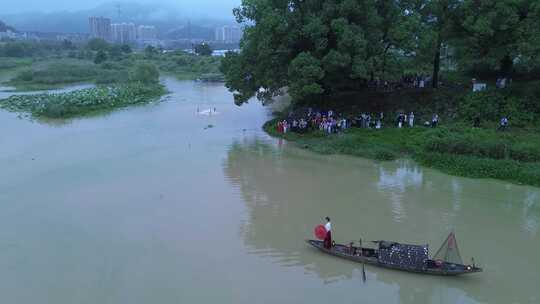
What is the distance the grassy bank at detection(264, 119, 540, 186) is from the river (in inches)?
23.3

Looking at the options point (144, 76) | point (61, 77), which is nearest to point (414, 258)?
point (144, 76)

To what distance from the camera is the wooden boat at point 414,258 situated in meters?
10.6

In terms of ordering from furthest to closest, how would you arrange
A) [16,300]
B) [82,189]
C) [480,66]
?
[480,66] → [82,189] → [16,300]

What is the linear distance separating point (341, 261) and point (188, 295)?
378 cm

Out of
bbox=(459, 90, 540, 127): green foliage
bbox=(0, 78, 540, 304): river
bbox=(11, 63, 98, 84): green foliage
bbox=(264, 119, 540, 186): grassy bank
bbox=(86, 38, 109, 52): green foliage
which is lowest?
bbox=(0, 78, 540, 304): river

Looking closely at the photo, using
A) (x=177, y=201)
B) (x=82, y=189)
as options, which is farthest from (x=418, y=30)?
(x=82, y=189)

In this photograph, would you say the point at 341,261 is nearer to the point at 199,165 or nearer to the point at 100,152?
the point at 199,165

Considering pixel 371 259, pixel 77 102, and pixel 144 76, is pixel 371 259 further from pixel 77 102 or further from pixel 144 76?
pixel 144 76

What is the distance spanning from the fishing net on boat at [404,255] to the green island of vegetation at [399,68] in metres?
8.28

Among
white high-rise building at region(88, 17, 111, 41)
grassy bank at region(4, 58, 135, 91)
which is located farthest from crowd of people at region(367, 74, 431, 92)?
white high-rise building at region(88, 17, 111, 41)

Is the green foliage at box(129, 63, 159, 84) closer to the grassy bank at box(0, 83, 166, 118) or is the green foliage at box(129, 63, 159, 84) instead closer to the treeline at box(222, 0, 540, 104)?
the grassy bank at box(0, 83, 166, 118)

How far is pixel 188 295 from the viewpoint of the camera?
10.2m

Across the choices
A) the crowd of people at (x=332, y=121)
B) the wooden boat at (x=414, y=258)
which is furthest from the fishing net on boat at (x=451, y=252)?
the crowd of people at (x=332, y=121)

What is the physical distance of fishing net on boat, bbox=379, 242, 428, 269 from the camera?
10.8m
